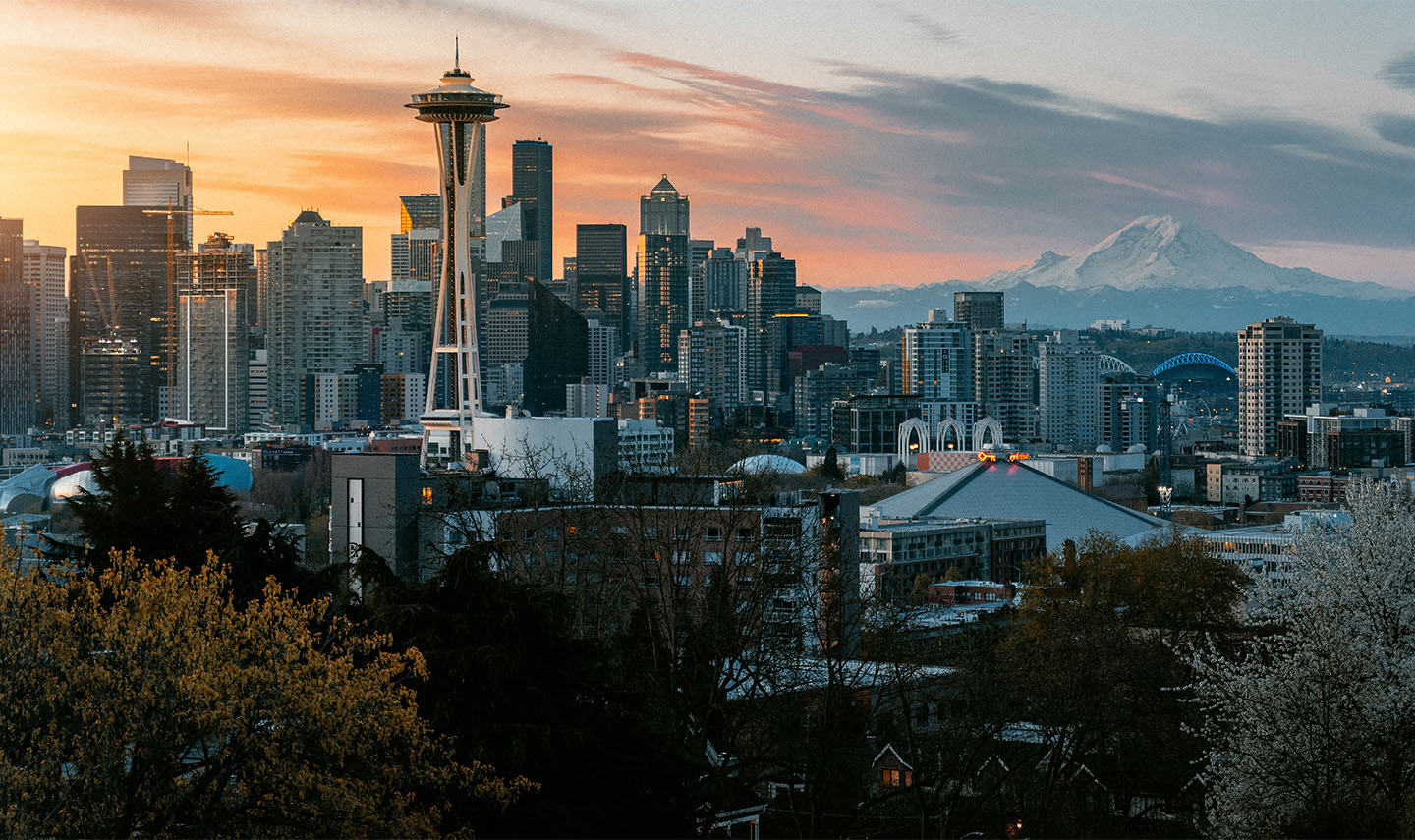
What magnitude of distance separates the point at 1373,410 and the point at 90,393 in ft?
311

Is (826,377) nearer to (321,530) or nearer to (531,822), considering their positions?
(321,530)

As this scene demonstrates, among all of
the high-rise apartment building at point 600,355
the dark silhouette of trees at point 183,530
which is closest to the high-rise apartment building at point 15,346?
the high-rise apartment building at point 600,355

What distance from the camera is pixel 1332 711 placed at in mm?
14930

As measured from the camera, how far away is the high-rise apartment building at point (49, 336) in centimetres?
14912

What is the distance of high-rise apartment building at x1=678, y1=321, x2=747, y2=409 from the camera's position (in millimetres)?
175375

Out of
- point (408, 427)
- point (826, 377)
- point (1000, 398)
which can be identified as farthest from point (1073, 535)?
point (826, 377)

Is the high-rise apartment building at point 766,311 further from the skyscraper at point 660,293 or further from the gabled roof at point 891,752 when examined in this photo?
the gabled roof at point 891,752

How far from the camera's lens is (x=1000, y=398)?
490ft

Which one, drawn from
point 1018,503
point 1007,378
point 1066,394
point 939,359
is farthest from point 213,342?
point 1018,503

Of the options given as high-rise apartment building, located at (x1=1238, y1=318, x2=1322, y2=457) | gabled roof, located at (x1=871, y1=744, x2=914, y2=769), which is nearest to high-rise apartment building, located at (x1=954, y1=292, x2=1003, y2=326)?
high-rise apartment building, located at (x1=1238, y1=318, x2=1322, y2=457)

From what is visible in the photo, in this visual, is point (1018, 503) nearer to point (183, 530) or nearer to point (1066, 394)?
point (183, 530)

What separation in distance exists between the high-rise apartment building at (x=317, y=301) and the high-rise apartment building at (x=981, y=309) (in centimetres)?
5767

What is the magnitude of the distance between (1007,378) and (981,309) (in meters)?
32.4

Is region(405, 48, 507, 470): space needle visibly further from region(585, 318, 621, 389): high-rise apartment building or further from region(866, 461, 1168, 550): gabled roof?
region(585, 318, 621, 389): high-rise apartment building
